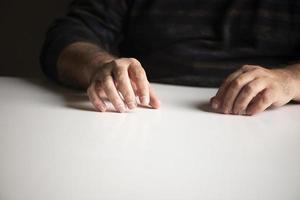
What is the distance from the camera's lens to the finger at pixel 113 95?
0.69 metres

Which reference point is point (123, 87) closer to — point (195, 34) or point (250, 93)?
point (250, 93)

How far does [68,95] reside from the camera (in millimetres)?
801

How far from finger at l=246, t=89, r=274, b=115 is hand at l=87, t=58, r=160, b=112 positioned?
16 cm

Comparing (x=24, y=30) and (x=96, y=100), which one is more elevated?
(x=96, y=100)

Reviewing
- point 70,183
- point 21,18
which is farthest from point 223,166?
point 21,18

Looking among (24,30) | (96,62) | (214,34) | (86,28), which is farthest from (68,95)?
(24,30)

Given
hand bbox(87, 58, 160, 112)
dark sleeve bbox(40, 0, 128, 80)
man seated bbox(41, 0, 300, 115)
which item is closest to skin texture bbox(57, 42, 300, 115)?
hand bbox(87, 58, 160, 112)

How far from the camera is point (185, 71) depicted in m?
0.97

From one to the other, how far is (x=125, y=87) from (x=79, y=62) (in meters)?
0.21

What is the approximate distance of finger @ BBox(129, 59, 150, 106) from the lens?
0.69m

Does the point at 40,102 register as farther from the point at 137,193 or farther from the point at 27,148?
the point at 137,193

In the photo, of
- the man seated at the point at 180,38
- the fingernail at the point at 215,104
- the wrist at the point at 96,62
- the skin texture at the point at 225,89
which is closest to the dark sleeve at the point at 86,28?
the man seated at the point at 180,38

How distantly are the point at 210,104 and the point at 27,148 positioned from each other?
0.35 metres

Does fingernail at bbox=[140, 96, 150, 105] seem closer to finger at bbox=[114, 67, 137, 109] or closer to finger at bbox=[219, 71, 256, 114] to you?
finger at bbox=[114, 67, 137, 109]
